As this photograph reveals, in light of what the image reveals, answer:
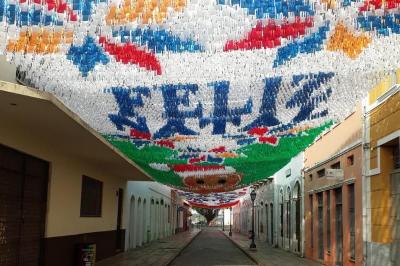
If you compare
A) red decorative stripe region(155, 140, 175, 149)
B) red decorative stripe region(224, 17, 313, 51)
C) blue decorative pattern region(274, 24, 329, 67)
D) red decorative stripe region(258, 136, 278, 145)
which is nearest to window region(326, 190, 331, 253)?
red decorative stripe region(258, 136, 278, 145)

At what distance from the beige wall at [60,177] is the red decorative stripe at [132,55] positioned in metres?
4.66

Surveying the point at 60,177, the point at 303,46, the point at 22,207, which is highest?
the point at 303,46

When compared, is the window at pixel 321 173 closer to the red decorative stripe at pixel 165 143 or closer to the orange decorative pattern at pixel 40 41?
the red decorative stripe at pixel 165 143

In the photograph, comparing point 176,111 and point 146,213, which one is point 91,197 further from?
point 146,213

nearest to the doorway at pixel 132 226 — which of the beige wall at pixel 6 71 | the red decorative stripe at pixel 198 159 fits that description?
the red decorative stripe at pixel 198 159

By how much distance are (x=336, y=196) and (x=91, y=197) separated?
773 centimetres

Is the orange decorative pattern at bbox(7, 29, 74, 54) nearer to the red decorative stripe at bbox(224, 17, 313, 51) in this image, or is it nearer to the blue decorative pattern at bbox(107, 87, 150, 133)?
the blue decorative pattern at bbox(107, 87, 150, 133)

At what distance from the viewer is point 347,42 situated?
253 inches

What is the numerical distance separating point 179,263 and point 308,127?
41.9ft

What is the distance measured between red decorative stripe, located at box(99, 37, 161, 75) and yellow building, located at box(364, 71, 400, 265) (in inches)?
245

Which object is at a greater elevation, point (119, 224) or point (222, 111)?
point (222, 111)

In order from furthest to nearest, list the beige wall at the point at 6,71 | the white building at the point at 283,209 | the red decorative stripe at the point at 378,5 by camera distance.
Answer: the white building at the point at 283,209 → the beige wall at the point at 6,71 → the red decorative stripe at the point at 378,5

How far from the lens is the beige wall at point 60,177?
37.3 feet

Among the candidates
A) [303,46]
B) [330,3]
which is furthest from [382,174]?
[330,3]
